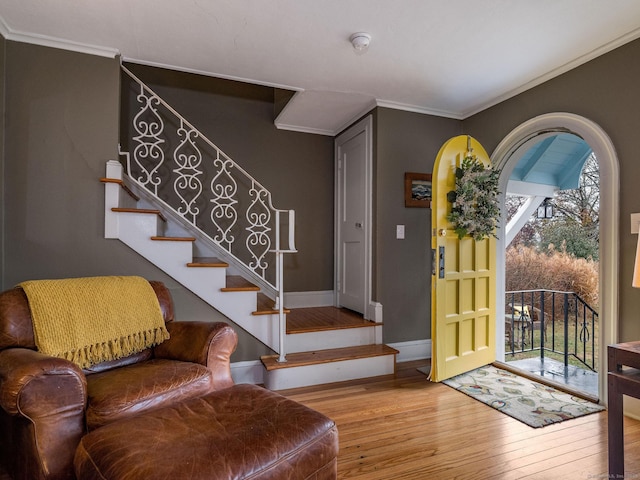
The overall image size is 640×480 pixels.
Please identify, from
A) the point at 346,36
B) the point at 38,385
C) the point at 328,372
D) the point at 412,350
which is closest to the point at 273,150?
the point at 346,36

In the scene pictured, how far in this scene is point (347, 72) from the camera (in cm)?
288

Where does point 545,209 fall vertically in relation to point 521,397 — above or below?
above

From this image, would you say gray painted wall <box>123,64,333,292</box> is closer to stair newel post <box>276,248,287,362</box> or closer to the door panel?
the door panel

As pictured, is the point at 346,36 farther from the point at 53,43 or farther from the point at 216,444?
the point at 216,444

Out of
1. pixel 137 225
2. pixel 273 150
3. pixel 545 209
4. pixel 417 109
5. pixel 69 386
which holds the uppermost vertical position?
pixel 417 109

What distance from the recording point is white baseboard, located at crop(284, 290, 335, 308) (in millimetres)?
4230

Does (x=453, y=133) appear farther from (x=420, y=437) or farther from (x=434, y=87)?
(x=420, y=437)

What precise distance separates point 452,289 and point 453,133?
1.70 meters

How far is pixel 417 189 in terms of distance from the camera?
3602 millimetres

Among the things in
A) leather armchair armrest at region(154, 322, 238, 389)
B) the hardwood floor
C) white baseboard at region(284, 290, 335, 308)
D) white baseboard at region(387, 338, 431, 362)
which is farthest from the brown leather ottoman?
white baseboard at region(284, 290, 335, 308)

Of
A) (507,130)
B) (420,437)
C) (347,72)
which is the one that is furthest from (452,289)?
(347,72)

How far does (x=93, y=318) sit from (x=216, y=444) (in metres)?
1.19

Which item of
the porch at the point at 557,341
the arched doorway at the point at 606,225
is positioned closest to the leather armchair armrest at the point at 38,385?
the arched doorway at the point at 606,225

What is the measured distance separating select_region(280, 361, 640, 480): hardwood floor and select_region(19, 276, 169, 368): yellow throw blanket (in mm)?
1205
